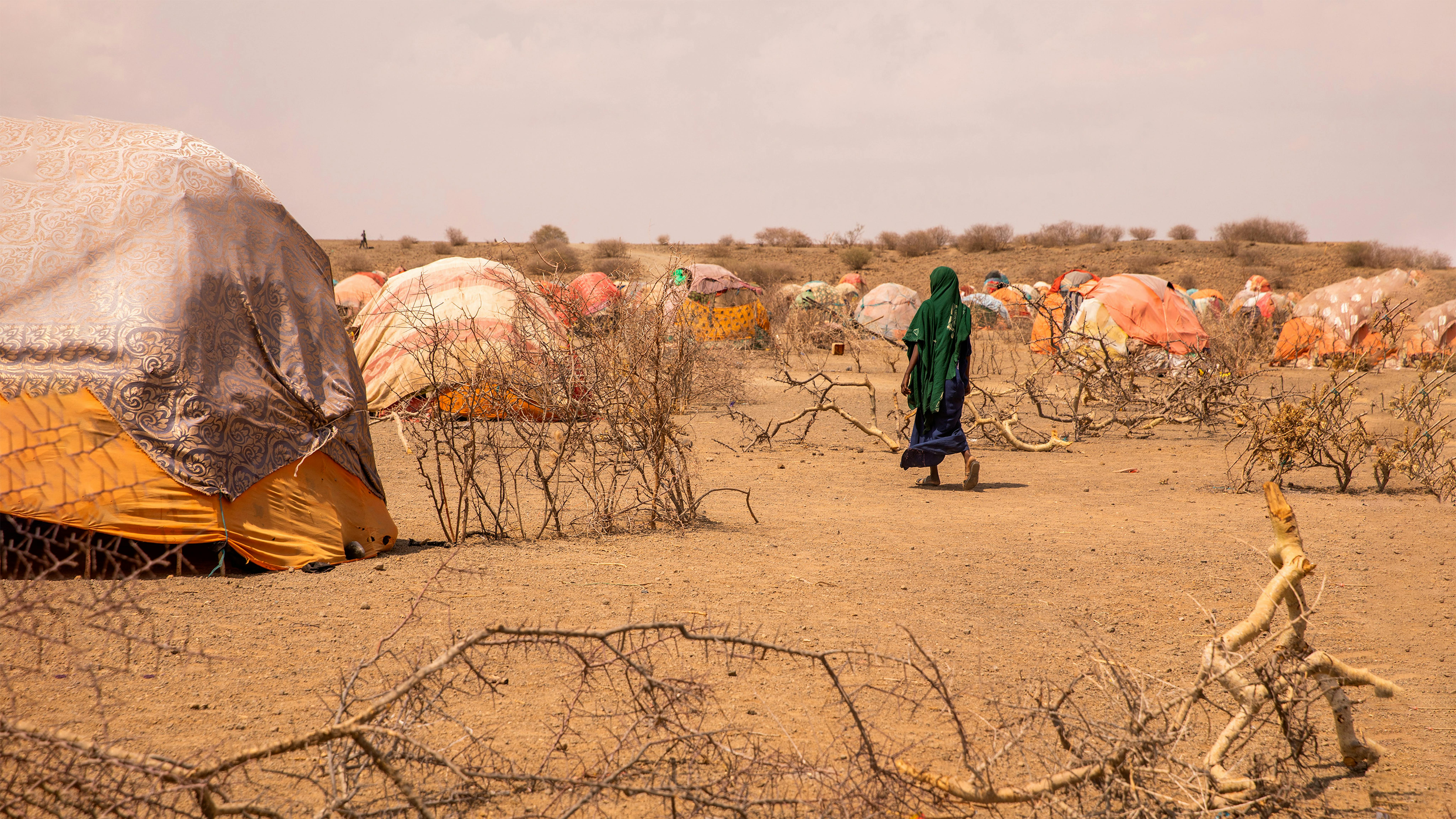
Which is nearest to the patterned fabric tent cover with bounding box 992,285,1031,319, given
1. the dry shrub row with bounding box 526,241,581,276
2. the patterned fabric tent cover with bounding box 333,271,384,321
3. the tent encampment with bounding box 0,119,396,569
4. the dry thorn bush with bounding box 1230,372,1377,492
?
the patterned fabric tent cover with bounding box 333,271,384,321

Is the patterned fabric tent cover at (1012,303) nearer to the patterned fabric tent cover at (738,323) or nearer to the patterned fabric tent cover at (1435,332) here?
the patterned fabric tent cover at (738,323)

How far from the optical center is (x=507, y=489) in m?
7.44

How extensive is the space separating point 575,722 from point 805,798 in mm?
943

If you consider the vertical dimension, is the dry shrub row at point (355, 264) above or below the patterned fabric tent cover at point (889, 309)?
above

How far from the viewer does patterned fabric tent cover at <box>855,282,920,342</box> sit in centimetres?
2145

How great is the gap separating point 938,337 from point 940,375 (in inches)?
12.0

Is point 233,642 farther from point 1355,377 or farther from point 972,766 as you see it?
point 1355,377

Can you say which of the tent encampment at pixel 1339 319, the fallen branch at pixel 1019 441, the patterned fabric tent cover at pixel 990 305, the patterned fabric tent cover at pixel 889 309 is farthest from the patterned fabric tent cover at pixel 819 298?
the fallen branch at pixel 1019 441

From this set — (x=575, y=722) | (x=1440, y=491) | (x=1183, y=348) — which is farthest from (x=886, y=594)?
(x=1183, y=348)

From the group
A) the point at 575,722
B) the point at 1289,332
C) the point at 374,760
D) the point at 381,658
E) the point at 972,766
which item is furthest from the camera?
the point at 1289,332

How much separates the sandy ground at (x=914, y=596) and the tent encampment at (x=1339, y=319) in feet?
38.2

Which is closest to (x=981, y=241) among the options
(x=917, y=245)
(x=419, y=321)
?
(x=917, y=245)

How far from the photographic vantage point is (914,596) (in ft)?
14.9

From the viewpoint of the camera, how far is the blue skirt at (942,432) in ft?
24.3
